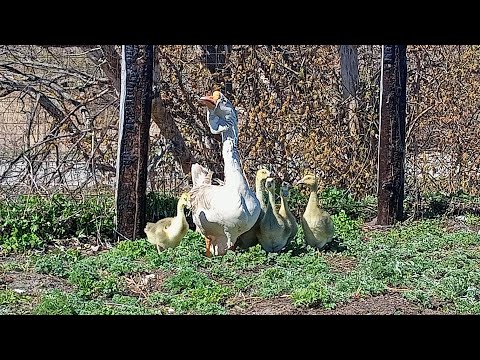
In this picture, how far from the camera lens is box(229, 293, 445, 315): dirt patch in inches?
164

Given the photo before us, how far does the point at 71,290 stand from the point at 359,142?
3910 millimetres

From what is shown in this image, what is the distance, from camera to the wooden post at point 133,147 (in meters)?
6.21

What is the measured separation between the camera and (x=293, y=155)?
759 centimetres

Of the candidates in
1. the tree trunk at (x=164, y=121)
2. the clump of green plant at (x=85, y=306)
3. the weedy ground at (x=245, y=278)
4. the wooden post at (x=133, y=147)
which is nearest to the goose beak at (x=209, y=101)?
the wooden post at (x=133, y=147)

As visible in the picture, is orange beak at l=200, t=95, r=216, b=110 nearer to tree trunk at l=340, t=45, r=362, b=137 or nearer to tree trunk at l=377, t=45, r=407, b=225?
tree trunk at l=377, t=45, r=407, b=225

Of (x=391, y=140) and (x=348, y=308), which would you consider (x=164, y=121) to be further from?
(x=348, y=308)

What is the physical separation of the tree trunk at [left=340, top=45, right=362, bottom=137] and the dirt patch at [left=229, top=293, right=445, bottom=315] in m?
3.49

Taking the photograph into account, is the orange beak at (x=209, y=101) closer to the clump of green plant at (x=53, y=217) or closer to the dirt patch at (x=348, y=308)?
the clump of green plant at (x=53, y=217)

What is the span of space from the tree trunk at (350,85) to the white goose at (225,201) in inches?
96.9

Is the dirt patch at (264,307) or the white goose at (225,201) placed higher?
the white goose at (225,201)

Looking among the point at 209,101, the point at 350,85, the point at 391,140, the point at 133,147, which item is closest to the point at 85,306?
the point at 209,101

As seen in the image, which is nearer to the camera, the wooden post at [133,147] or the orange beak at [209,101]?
the orange beak at [209,101]

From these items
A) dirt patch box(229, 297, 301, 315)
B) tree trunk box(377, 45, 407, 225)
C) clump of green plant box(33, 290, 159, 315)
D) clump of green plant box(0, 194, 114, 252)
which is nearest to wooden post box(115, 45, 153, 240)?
clump of green plant box(0, 194, 114, 252)

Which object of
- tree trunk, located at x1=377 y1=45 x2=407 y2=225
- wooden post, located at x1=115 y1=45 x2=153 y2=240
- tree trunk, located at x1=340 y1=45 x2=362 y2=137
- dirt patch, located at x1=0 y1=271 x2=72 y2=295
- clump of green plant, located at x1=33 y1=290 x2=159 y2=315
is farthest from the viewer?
tree trunk, located at x1=340 y1=45 x2=362 y2=137
